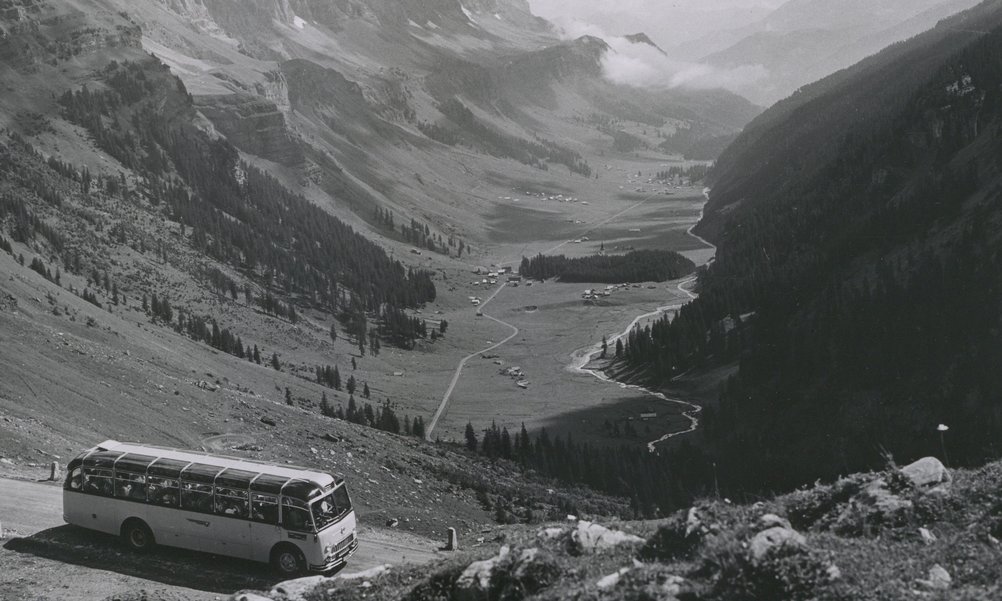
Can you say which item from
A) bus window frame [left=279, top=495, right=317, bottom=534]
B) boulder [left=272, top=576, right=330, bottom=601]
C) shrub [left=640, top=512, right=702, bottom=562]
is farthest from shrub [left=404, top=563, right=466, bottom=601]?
bus window frame [left=279, top=495, right=317, bottom=534]

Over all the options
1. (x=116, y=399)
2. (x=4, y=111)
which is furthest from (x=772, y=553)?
(x=4, y=111)

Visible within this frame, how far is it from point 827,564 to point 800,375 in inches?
5245

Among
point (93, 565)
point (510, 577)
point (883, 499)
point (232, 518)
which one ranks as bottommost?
point (93, 565)

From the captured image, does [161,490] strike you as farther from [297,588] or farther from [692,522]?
[692,522]

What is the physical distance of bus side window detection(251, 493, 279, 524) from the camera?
38938 millimetres

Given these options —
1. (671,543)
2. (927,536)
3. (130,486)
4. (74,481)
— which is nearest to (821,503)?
(927,536)

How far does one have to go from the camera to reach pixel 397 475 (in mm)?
71438

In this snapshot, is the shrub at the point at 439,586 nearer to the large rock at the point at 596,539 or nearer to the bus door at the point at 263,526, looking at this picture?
the large rock at the point at 596,539

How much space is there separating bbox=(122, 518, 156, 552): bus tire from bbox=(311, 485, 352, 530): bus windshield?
819cm

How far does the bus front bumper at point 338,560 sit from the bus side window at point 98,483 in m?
10.4

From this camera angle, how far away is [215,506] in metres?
39.6

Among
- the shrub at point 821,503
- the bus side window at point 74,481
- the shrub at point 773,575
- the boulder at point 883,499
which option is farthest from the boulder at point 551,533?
the bus side window at point 74,481

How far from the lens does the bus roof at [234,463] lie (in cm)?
3981

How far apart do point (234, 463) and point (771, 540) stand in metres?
25.9
